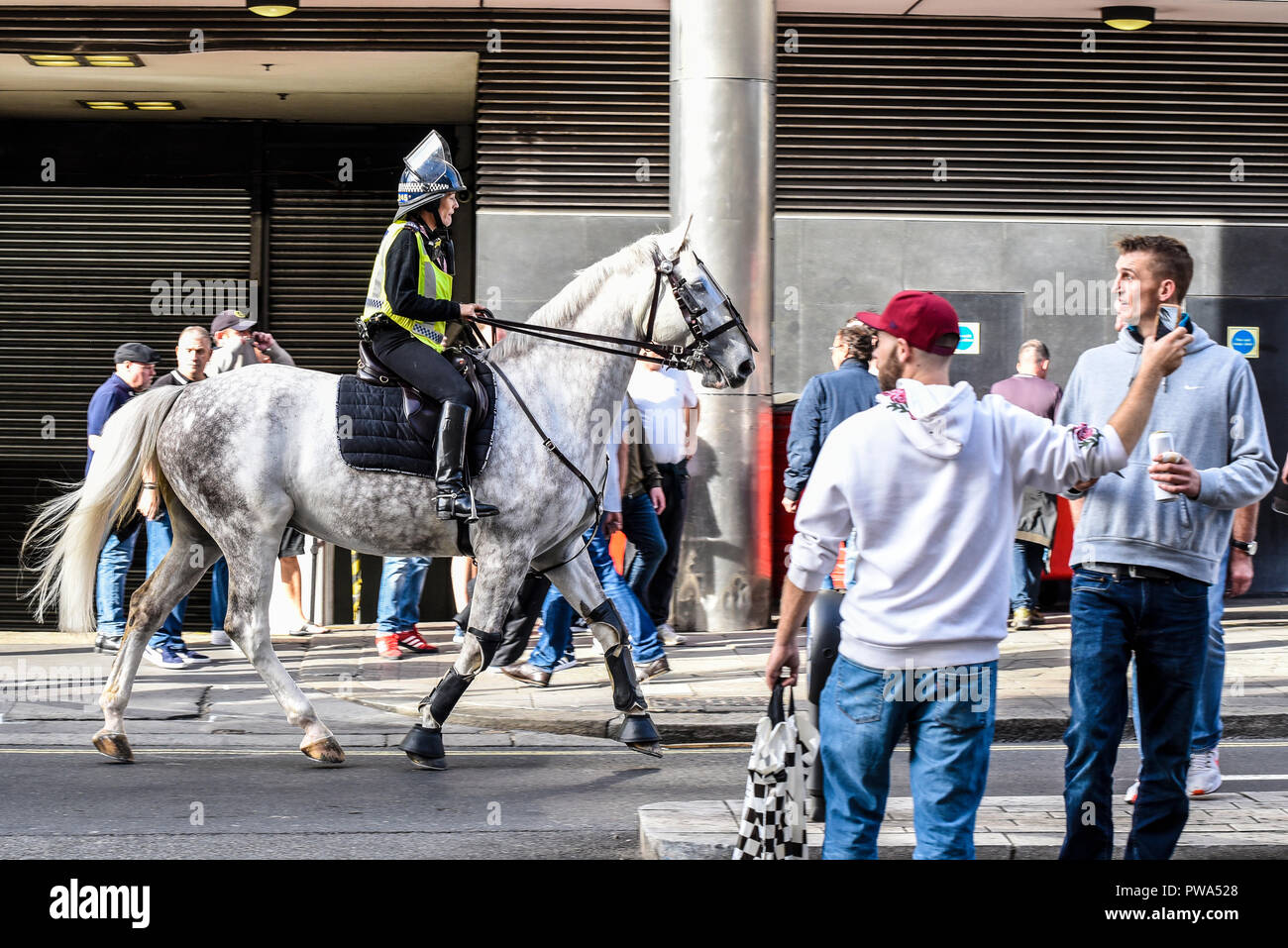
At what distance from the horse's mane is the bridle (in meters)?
0.07

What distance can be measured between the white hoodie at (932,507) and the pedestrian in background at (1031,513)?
738 centimetres

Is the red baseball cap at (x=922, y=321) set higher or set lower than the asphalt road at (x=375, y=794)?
higher

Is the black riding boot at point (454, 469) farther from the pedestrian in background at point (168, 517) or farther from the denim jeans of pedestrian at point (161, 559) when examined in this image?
the denim jeans of pedestrian at point (161, 559)

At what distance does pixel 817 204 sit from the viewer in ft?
43.3

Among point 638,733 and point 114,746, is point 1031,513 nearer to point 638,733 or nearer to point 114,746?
point 638,733

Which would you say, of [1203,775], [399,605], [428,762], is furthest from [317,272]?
[1203,775]

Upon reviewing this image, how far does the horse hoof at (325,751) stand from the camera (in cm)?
726

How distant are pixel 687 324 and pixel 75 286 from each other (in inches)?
405

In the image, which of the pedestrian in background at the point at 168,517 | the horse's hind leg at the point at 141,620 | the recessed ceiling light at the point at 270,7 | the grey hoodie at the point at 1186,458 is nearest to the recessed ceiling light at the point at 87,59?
the recessed ceiling light at the point at 270,7

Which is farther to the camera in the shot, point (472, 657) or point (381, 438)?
point (381, 438)

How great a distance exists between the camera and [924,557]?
13.3 feet
